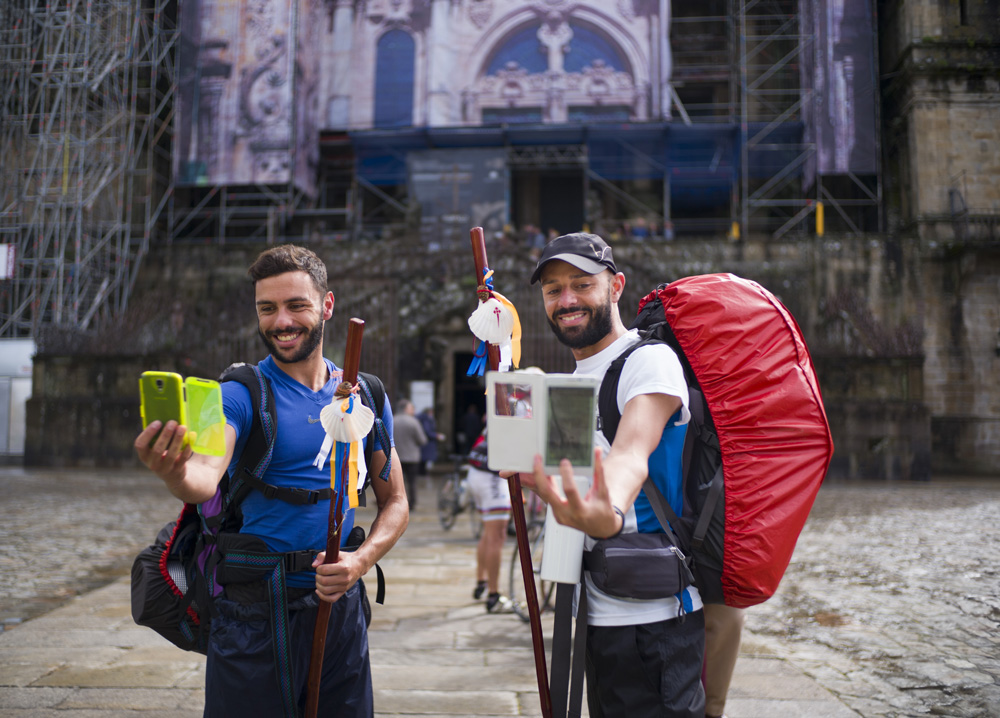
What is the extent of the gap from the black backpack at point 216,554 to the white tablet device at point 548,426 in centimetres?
93

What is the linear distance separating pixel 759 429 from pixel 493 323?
2.69 ft

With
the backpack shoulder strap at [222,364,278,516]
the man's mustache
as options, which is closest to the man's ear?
the man's mustache

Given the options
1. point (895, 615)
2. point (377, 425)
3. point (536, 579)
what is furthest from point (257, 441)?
point (895, 615)

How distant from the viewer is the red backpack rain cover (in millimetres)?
2143

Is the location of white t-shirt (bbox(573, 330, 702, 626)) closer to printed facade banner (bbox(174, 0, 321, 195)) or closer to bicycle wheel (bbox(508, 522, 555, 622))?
bicycle wheel (bbox(508, 522, 555, 622))

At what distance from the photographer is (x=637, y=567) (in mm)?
2031

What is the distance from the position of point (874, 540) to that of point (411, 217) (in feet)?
53.5

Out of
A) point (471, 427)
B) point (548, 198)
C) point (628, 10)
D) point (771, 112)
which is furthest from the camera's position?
point (548, 198)

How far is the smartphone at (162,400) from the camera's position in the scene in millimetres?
1621

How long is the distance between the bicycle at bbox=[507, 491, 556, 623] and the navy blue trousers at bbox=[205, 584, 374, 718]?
2500 millimetres

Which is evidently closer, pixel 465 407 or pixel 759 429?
pixel 759 429

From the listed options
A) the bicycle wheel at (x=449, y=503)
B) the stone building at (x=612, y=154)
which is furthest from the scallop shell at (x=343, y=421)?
Answer: the stone building at (x=612, y=154)

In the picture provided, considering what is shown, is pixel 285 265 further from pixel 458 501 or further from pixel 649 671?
pixel 458 501

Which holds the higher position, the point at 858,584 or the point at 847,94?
the point at 847,94
